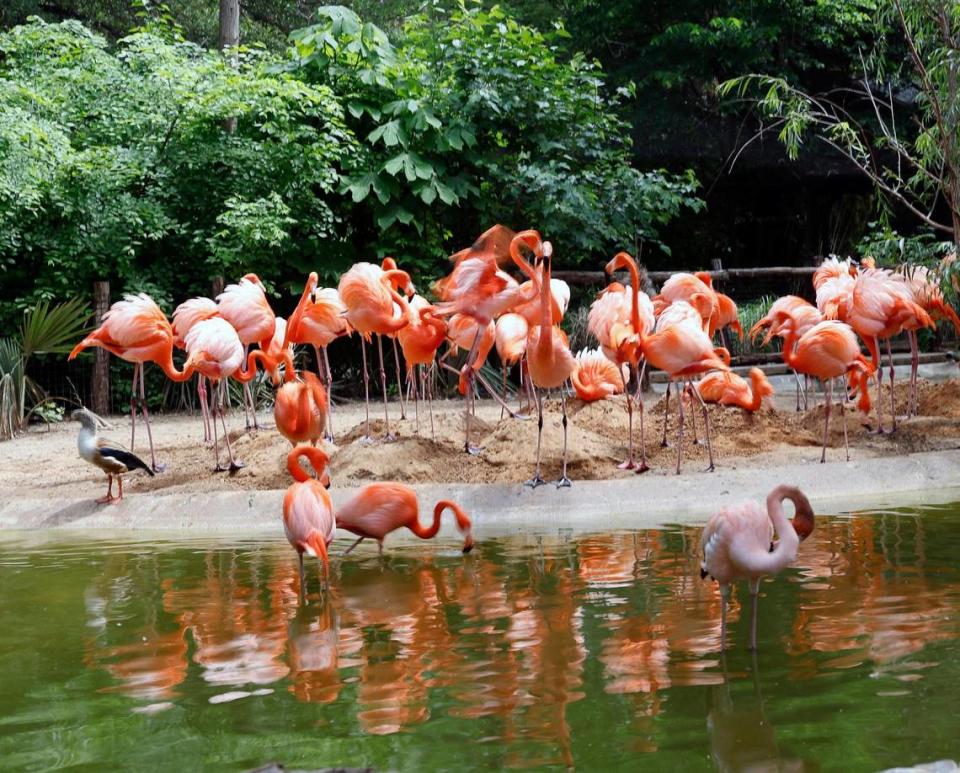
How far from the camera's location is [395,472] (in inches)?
285

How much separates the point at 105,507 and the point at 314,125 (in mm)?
7747

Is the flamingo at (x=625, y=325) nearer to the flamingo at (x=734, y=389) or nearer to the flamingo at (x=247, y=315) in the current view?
the flamingo at (x=734, y=389)

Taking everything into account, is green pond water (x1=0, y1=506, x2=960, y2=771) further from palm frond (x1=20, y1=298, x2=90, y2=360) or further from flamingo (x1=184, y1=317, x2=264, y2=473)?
palm frond (x1=20, y1=298, x2=90, y2=360)

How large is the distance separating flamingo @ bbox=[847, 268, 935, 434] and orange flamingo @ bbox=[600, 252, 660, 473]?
1712 mm

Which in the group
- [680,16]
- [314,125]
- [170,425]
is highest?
[680,16]

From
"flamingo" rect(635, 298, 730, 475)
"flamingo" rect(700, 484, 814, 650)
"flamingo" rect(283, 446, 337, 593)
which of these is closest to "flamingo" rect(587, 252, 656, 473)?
"flamingo" rect(635, 298, 730, 475)

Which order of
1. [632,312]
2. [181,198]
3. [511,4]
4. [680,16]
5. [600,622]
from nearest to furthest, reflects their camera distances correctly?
1. [600,622]
2. [632,312]
3. [181,198]
4. [680,16]
5. [511,4]

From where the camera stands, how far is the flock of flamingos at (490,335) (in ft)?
22.0

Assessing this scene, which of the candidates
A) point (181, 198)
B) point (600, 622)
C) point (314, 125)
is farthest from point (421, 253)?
point (600, 622)

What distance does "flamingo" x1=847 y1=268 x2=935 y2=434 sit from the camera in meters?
8.35

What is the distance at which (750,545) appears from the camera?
379 cm

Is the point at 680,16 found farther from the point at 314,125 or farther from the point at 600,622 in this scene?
the point at 600,622

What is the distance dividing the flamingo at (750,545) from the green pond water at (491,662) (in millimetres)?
213

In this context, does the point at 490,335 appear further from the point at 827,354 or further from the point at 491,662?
the point at 491,662
